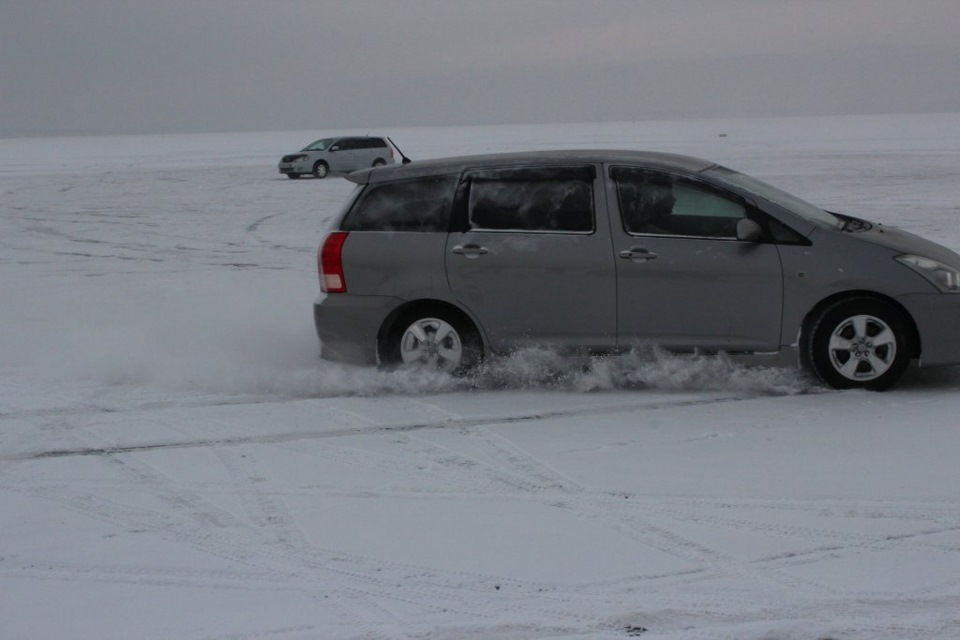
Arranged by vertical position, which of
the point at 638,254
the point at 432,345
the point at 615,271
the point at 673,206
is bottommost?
the point at 432,345

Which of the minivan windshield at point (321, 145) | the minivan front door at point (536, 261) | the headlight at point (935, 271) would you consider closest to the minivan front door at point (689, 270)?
the minivan front door at point (536, 261)

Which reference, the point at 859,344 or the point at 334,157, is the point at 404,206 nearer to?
the point at 859,344

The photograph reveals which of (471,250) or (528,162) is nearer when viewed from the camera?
(471,250)

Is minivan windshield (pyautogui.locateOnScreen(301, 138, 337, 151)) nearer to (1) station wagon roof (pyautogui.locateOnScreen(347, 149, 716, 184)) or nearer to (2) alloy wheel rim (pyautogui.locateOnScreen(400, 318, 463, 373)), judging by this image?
(1) station wagon roof (pyautogui.locateOnScreen(347, 149, 716, 184))

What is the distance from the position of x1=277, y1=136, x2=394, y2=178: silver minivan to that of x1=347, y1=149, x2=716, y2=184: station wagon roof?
89.2 ft

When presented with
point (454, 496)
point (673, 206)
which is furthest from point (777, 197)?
point (454, 496)

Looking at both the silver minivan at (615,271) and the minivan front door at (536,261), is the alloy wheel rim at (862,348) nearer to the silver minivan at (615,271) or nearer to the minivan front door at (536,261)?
the silver minivan at (615,271)

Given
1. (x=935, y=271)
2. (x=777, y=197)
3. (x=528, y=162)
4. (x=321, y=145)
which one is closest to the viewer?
(x=935, y=271)

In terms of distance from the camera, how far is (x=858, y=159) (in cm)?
3559

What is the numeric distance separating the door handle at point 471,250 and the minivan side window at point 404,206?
0.21 m

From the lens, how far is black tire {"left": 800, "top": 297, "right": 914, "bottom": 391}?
24.1ft

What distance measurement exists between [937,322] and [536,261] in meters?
2.54

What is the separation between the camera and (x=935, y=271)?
7355 millimetres

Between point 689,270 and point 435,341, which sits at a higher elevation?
point 689,270
